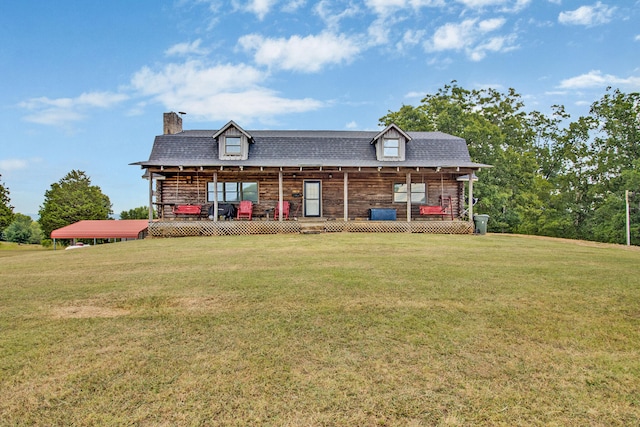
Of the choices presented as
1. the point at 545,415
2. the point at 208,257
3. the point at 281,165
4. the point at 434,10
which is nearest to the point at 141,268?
the point at 208,257

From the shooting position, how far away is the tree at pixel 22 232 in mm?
48444

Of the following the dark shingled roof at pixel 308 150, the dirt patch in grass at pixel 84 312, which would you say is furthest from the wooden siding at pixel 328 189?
the dirt patch in grass at pixel 84 312

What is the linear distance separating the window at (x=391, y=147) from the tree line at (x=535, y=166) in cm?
1073

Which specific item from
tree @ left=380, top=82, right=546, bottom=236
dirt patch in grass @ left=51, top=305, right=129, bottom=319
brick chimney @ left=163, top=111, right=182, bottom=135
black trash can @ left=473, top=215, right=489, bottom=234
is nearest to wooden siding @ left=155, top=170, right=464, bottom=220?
black trash can @ left=473, top=215, right=489, bottom=234

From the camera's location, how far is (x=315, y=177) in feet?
63.7

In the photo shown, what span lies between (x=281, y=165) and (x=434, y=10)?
1179 centimetres

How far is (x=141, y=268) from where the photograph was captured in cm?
772

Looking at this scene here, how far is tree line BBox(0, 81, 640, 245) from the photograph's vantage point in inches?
959

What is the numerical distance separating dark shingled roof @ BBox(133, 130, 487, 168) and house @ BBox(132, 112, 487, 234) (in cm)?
5

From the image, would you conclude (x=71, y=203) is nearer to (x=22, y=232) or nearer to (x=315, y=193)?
(x=22, y=232)

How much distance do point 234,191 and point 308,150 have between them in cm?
458

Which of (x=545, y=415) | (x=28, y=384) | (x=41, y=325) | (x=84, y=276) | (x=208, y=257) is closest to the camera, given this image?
(x=545, y=415)

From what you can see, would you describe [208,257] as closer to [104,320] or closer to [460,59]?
[104,320]

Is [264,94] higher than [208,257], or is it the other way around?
[264,94]
